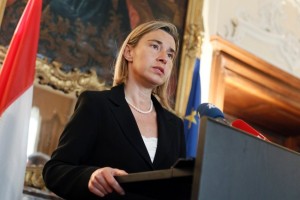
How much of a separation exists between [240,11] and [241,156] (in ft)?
17.0

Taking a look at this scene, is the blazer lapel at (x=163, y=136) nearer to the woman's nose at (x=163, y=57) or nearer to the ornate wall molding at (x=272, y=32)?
the woman's nose at (x=163, y=57)

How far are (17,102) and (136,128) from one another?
1.60 metres

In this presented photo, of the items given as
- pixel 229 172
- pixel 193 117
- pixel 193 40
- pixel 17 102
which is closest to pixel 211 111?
pixel 229 172

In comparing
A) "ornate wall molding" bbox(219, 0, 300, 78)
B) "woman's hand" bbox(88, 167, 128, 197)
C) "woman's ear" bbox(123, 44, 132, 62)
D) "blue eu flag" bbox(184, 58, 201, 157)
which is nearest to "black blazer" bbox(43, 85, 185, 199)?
"woman's hand" bbox(88, 167, 128, 197)

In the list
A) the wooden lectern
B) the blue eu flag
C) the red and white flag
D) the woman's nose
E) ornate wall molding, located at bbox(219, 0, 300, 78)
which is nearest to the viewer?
the wooden lectern

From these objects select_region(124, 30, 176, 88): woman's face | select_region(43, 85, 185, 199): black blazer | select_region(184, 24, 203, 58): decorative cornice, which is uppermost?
select_region(184, 24, 203, 58): decorative cornice

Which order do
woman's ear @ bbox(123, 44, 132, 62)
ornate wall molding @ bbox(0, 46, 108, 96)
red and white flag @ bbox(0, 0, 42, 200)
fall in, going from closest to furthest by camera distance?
woman's ear @ bbox(123, 44, 132, 62) → red and white flag @ bbox(0, 0, 42, 200) → ornate wall molding @ bbox(0, 46, 108, 96)

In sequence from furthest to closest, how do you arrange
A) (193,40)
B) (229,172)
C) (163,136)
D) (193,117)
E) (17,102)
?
(193,40), (193,117), (17,102), (163,136), (229,172)

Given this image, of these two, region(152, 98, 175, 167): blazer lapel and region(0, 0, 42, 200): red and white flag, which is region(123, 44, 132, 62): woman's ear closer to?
region(152, 98, 175, 167): blazer lapel

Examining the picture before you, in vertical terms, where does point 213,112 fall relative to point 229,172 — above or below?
above

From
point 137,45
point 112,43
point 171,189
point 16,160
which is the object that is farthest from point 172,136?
point 112,43

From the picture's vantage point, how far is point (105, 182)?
993 millimetres

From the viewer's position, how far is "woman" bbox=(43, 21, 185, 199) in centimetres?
117

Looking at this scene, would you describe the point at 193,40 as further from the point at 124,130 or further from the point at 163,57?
the point at 124,130
